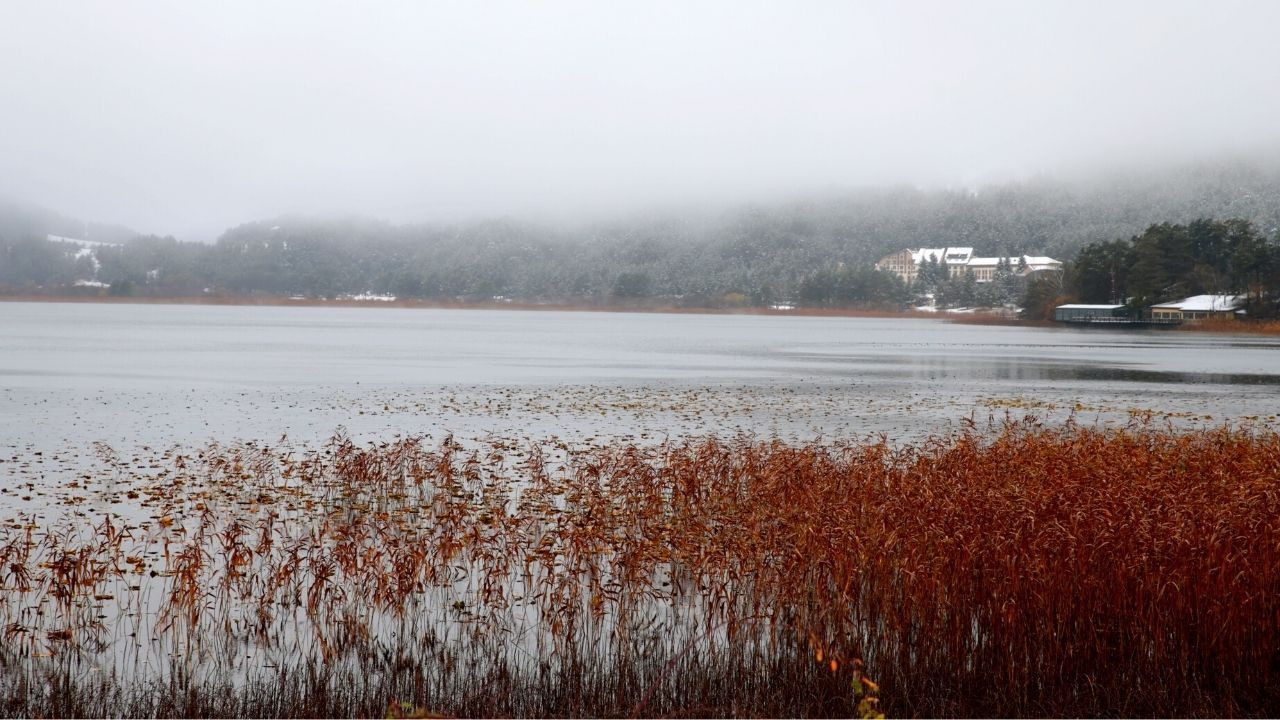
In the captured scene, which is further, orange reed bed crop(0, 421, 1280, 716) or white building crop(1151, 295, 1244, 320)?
white building crop(1151, 295, 1244, 320)

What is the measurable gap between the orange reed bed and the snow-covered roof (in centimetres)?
12397

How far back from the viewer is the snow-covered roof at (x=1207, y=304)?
122250 mm

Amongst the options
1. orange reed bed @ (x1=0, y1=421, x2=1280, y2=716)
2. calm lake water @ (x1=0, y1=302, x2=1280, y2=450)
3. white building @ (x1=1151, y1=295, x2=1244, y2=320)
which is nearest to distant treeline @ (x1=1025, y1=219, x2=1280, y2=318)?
white building @ (x1=1151, y1=295, x2=1244, y2=320)

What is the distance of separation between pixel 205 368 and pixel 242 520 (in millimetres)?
40148

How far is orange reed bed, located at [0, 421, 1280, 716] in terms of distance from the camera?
9.00 m

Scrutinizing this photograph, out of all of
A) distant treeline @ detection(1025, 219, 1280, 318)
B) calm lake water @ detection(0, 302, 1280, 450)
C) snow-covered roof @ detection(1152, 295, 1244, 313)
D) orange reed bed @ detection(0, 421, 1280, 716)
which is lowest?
calm lake water @ detection(0, 302, 1280, 450)

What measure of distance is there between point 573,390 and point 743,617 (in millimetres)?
31298

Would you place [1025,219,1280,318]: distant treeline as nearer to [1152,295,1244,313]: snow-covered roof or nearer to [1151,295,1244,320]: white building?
[1152,295,1244,313]: snow-covered roof

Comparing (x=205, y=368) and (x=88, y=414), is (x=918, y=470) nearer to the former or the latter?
(x=88, y=414)

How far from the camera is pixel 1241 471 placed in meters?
15.7

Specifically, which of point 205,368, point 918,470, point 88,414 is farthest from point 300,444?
point 205,368

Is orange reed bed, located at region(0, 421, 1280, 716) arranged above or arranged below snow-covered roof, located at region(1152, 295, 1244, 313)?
below

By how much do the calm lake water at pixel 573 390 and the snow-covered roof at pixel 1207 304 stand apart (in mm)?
51110

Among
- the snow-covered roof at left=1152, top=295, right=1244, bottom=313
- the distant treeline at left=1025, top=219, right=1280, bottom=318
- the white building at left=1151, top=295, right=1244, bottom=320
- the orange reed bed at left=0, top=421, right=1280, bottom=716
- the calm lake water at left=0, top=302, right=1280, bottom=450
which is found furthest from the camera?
the snow-covered roof at left=1152, top=295, right=1244, bottom=313
